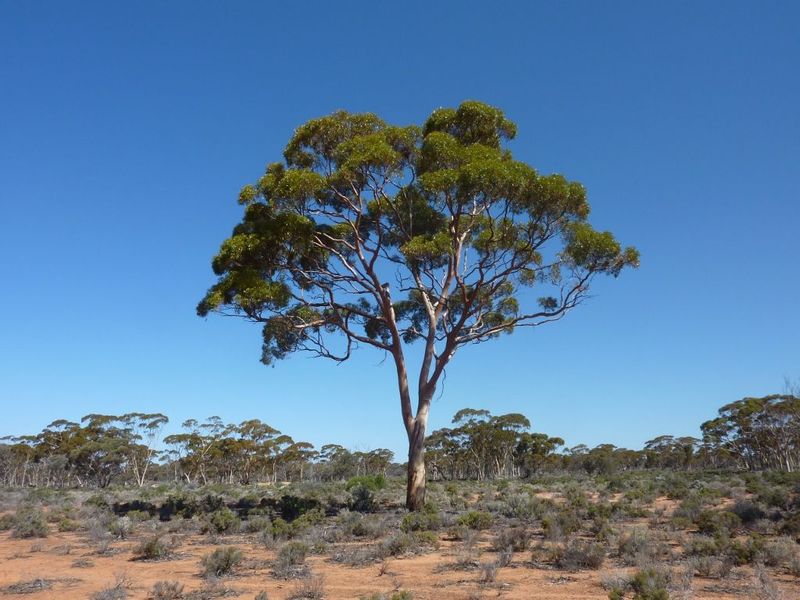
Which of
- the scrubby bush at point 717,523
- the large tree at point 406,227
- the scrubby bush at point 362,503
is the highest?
the large tree at point 406,227

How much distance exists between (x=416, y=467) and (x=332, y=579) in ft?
28.2

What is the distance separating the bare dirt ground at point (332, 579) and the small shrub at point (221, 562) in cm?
16

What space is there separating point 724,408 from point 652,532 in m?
54.0

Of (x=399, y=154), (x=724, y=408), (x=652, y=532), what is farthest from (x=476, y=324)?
(x=724, y=408)

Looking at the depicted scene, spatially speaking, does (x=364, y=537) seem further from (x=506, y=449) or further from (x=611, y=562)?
(x=506, y=449)

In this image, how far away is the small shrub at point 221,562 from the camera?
9.31 meters

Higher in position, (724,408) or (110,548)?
(724,408)

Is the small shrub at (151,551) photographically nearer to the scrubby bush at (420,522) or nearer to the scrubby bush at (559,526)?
the scrubby bush at (420,522)

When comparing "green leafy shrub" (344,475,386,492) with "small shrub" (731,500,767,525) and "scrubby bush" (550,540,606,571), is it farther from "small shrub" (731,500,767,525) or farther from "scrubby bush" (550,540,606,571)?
"scrubby bush" (550,540,606,571)

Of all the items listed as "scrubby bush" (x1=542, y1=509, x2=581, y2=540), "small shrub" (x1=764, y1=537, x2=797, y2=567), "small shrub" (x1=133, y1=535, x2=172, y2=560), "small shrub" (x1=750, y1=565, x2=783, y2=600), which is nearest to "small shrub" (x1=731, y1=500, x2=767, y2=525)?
"scrubby bush" (x1=542, y1=509, x2=581, y2=540)

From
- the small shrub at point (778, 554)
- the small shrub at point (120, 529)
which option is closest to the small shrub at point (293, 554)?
the small shrub at point (120, 529)

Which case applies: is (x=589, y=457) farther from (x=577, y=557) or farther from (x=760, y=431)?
(x=577, y=557)

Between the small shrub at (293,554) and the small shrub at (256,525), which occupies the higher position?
the small shrub at (256,525)

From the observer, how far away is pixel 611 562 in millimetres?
9555
